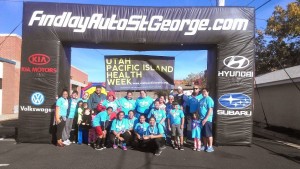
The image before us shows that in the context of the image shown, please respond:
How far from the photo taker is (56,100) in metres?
10.0

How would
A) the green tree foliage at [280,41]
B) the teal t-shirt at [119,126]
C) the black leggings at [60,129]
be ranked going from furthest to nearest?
the green tree foliage at [280,41]
the black leggings at [60,129]
the teal t-shirt at [119,126]

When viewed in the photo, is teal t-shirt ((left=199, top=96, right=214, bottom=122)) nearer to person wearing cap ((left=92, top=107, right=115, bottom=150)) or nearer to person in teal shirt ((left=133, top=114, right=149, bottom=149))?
person in teal shirt ((left=133, top=114, right=149, bottom=149))

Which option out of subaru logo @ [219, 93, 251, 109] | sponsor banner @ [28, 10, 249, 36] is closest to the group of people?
subaru logo @ [219, 93, 251, 109]

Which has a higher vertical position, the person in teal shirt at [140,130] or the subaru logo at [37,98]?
the subaru logo at [37,98]

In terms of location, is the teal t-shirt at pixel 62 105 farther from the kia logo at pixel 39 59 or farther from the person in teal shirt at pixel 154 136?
the person in teal shirt at pixel 154 136

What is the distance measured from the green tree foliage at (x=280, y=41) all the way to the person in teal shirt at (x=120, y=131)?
1698 cm

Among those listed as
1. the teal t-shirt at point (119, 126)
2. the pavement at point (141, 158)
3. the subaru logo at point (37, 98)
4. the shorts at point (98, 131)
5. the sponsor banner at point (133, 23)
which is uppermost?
the sponsor banner at point (133, 23)

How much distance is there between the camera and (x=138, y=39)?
10078 millimetres

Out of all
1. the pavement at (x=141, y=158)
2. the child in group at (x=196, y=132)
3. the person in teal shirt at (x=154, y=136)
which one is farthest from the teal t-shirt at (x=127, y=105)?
the child in group at (x=196, y=132)

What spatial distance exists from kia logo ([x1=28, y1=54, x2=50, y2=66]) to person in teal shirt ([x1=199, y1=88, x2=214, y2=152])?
187 inches

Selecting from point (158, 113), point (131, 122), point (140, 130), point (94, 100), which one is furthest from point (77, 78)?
point (140, 130)

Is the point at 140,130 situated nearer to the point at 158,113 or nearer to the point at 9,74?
the point at 158,113

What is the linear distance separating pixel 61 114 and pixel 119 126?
173cm

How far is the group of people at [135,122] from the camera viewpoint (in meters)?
9.25
